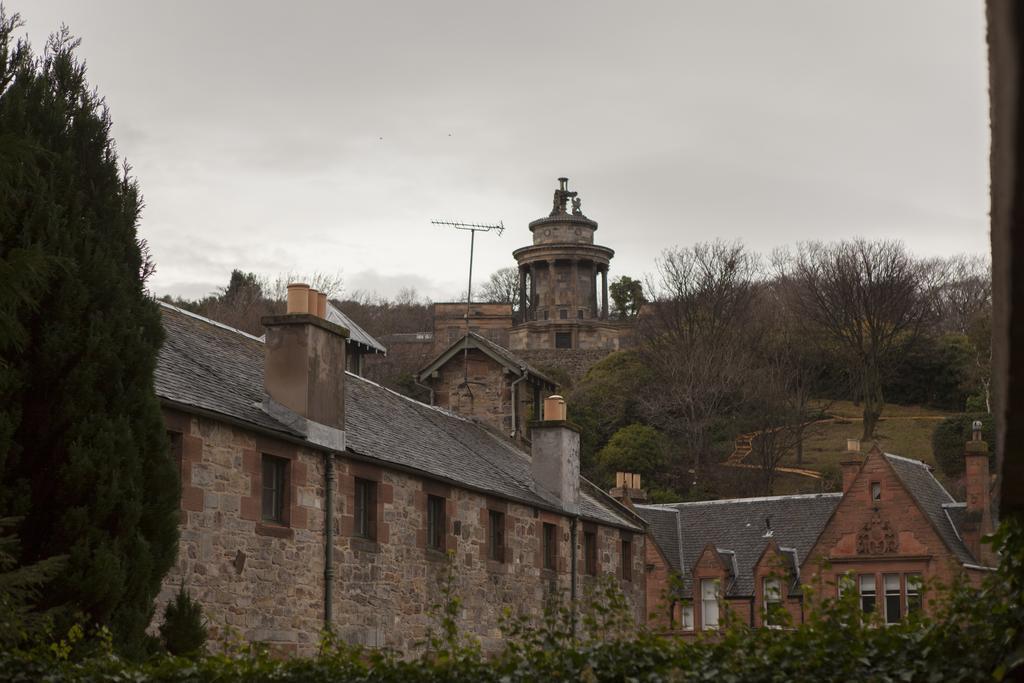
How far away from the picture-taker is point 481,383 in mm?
38500

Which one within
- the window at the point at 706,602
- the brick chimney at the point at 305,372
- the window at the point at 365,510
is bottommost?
the window at the point at 706,602

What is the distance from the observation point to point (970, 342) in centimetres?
7706

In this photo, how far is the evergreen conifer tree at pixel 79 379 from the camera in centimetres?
1315

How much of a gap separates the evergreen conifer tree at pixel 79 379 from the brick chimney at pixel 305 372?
5.75 metres

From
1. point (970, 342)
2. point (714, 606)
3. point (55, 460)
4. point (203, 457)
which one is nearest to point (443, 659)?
point (55, 460)

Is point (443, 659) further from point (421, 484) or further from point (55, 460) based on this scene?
point (421, 484)

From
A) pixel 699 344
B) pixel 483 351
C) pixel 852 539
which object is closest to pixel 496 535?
pixel 483 351

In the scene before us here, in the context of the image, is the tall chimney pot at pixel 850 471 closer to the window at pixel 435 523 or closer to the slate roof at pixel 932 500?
the slate roof at pixel 932 500

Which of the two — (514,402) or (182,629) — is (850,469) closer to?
(514,402)

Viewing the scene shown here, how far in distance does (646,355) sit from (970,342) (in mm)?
18590

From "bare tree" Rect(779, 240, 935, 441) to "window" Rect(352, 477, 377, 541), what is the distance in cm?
5524

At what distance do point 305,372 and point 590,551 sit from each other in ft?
39.7

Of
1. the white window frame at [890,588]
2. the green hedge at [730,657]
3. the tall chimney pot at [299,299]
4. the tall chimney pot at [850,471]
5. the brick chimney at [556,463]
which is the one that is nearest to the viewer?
the green hedge at [730,657]

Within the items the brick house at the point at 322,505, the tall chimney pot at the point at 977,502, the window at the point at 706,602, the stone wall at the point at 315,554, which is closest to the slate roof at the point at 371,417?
the brick house at the point at 322,505
